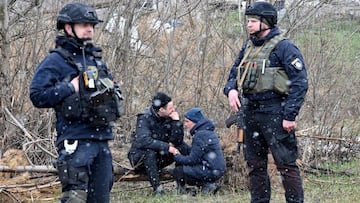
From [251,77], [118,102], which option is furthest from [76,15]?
[251,77]

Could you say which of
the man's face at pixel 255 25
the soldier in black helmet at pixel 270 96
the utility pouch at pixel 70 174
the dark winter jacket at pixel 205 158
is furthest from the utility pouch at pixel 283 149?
the dark winter jacket at pixel 205 158

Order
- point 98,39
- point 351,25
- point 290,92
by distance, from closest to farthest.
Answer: point 290,92 < point 98,39 < point 351,25

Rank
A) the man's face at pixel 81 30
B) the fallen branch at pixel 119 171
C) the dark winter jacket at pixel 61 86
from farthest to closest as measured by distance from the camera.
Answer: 1. the fallen branch at pixel 119 171
2. the man's face at pixel 81 30
3. the dark winter jacket at pixel 61 86

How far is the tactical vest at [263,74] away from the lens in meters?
6.00

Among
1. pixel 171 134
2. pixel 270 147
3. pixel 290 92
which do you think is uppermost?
pixel 290 92

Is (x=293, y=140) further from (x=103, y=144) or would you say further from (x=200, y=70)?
(x=200, y=70)

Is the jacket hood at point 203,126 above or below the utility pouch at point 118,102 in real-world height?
below

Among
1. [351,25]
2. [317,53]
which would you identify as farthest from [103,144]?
[351,25]

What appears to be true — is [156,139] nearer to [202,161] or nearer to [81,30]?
[202,161]

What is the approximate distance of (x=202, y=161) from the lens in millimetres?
8852

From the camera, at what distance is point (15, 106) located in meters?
9.52

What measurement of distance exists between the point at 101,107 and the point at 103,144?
33 centimetres

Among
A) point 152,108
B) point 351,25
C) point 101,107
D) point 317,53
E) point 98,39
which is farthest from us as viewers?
point 351,25

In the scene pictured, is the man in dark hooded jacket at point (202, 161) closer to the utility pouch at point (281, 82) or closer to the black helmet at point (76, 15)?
the utility pouch at point (281, 82)
